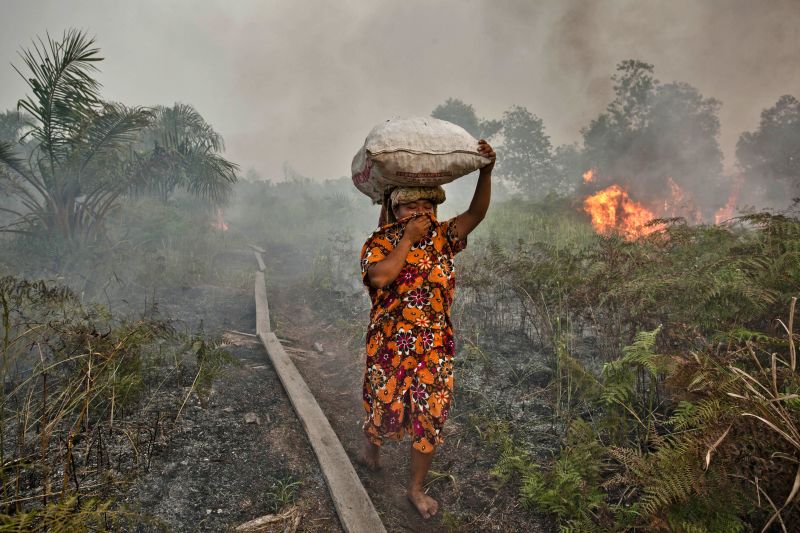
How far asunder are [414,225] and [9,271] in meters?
8.92

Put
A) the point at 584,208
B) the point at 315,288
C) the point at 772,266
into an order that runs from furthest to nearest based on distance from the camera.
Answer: the point at 584,208
the point at 315,288
the point at 772,266

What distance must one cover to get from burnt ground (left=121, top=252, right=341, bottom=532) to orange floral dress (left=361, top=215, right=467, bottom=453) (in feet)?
2.22

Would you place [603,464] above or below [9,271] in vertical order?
below

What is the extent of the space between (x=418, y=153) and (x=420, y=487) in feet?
6.50

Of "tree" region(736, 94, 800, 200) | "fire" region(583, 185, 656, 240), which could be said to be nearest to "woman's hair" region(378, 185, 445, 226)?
"fire" region(583, 185, 656, 240)

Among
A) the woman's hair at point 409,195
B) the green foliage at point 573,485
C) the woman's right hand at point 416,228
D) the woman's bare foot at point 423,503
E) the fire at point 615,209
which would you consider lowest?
the woman's bare foot at point 423,503

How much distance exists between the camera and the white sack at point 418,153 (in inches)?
82.0

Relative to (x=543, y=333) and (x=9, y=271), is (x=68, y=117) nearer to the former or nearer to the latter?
(x=9, y=271)

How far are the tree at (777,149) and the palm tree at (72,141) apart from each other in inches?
1207

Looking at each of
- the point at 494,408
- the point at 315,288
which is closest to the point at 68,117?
the point at 315,288

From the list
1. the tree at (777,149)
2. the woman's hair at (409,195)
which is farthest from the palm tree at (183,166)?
the tree at (777,149)

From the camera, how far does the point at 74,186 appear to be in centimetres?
784

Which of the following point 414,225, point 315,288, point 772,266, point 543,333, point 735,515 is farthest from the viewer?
point 315,288

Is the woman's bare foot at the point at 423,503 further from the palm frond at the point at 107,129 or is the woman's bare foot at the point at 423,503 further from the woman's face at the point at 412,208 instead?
the palm frond at the point at 107,129
